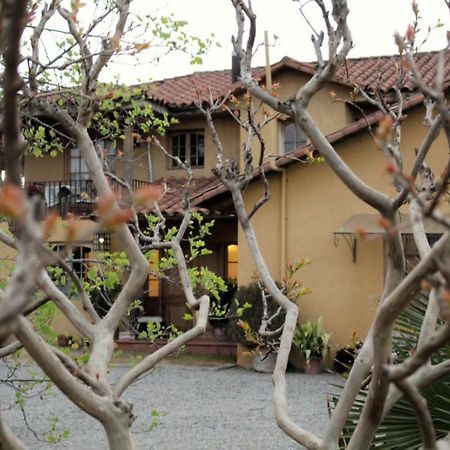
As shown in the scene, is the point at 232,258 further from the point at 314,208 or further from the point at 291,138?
the point at 314,208

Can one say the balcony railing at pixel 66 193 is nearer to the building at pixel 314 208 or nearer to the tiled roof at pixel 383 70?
the building at pixel 314 208

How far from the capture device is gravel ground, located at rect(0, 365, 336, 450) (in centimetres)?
933

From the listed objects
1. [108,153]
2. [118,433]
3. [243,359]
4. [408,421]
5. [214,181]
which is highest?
[108,153]

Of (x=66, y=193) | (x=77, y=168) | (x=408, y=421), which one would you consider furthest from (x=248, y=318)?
(x=408, y=421)

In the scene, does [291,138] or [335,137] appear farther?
[291,138]

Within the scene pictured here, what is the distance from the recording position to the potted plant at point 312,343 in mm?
14211

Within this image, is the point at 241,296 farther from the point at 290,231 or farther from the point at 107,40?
the point at 107,40

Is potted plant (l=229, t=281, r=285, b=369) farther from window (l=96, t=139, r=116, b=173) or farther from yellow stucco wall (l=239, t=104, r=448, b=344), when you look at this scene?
window (l=96, t=139, r=116, b=173)

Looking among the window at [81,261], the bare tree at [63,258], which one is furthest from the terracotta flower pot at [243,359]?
the bare tree at [63,258]

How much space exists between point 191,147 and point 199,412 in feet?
31.7

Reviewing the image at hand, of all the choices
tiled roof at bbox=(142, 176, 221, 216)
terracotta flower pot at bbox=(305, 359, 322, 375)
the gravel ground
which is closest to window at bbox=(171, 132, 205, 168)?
tiled roof at bbox=(142, 176, 221, 216)

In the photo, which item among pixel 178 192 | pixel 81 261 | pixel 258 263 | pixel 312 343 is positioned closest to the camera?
pixel 258 263

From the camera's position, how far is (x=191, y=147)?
19.4 metres

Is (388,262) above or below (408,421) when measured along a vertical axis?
above
